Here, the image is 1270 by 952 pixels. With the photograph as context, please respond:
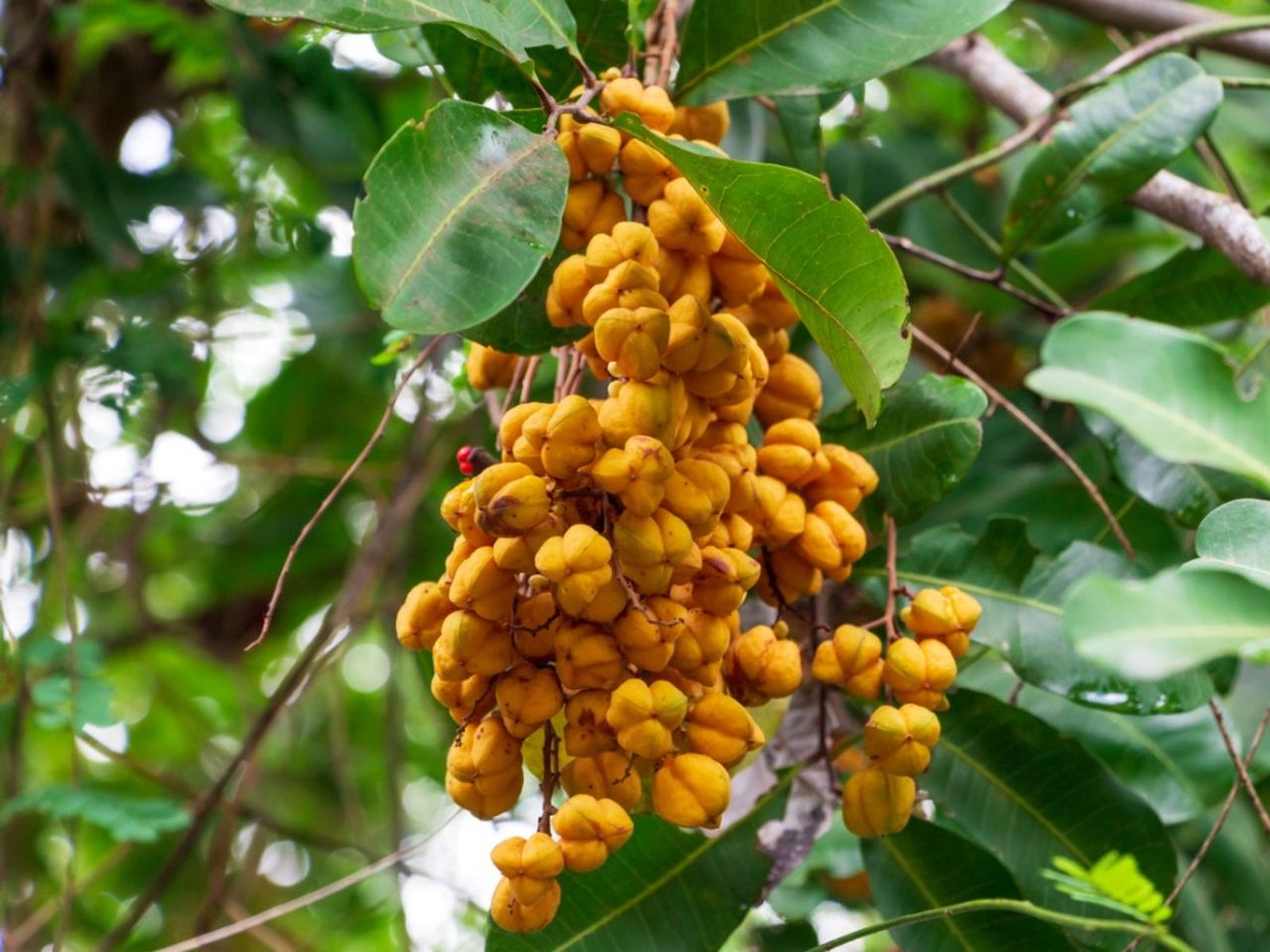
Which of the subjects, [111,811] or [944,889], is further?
[111,811]

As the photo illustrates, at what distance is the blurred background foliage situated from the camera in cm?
170

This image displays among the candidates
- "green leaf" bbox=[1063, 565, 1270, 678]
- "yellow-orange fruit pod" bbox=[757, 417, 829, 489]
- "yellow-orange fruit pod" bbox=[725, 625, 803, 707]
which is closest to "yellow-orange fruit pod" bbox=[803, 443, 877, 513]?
"yellow-orange fruit pod" bbox=[757, 417, 829, 489]

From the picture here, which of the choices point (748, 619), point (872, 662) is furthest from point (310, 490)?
point (872, 662)

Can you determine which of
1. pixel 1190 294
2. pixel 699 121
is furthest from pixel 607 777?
pixel 1190 294

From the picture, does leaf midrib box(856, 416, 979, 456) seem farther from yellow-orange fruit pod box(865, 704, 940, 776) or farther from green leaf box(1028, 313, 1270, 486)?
green leaf box(1028, 313, 1270, 486)

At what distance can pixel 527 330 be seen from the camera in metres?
1.05

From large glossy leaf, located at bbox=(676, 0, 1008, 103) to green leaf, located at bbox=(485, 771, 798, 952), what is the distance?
2.19 feet

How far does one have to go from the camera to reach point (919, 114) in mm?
2766

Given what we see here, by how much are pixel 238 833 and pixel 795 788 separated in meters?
1.92

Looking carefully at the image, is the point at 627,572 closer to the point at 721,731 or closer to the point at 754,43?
the point at 721,731

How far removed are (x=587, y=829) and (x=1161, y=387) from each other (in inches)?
18.6

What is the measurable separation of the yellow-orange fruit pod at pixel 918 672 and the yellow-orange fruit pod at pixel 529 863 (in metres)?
0.31

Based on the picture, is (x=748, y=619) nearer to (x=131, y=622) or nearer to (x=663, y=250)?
(x=663, y=250)

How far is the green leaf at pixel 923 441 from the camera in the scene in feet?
3.78
